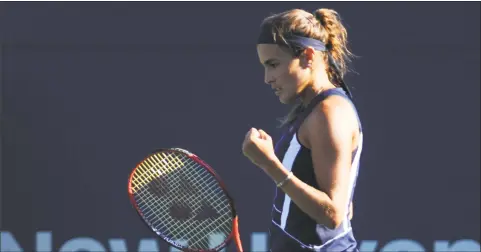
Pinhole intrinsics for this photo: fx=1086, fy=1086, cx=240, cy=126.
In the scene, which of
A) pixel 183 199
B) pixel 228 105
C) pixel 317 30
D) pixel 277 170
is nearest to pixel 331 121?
pixel 277 170

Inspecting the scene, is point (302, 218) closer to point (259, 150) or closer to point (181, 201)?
point (259, 150)

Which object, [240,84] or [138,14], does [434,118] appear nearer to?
[240,84]

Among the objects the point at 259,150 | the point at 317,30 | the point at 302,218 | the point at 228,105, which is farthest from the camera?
the point at 228,105

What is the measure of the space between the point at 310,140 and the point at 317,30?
1.18 ft

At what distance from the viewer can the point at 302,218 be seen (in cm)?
291

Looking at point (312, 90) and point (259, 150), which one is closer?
point (259, 150)

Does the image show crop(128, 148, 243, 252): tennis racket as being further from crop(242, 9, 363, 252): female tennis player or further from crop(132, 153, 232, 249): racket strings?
crop(242, 9, 363, 252): female tennis player

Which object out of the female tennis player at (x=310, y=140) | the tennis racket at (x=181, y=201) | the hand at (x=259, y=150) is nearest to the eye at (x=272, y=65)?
the female tennis player at (x=310, y=140)

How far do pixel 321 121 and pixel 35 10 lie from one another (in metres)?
2.81

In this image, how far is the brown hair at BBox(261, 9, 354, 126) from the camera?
2.98m

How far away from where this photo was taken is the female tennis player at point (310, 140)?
279 cm

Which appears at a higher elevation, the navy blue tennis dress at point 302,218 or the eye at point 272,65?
the eye at point 272,65

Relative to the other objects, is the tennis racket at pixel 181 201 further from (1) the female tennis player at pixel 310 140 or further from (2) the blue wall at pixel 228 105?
(2) the blue wall at pixel 228 105

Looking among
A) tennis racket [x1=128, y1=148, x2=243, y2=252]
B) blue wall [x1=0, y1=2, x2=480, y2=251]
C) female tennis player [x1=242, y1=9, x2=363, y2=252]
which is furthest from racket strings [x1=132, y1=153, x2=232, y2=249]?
blue wall [x1=0, y1=2, x2=480, y2=251]
